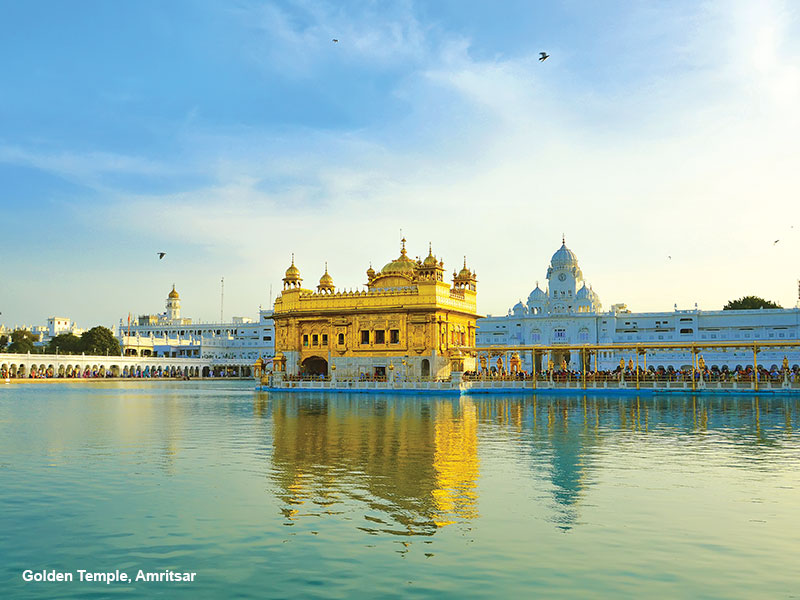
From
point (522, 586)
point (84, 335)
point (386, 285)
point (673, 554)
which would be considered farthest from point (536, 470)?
point (84, 335)

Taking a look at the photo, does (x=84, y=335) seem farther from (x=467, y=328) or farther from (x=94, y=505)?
(x=94, y=505)

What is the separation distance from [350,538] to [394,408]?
2356 centimetres

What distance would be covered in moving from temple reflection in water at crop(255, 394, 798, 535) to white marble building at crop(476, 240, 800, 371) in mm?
50304

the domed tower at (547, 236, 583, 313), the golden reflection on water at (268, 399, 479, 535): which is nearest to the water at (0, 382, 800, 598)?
the golden reflection on water at (268, 399, 479, 535)

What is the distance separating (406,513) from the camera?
33.5 feet

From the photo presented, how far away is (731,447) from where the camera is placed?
1748 centimetres

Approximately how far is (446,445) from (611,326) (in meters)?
77.9

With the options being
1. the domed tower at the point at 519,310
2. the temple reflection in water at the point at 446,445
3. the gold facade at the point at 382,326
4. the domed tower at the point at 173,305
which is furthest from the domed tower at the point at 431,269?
the domed tower at the point at 173,305

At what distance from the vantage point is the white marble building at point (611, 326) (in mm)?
83000

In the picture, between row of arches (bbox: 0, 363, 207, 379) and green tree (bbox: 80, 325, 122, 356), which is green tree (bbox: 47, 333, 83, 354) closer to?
green tree (bbox: 80, 325, 122, 356)

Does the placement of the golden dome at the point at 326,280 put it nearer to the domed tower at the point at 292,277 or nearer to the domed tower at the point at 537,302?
the domed tower at the point at 292,277

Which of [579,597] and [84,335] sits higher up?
[84,335]

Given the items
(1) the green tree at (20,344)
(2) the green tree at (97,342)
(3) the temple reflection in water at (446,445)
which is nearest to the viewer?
(3) the temple reflection in water at (446,445)

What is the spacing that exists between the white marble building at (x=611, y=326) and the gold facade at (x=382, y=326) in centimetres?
3400
